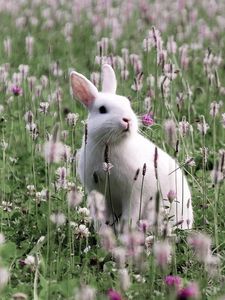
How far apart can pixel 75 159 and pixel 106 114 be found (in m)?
0.68

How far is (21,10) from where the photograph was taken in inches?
516

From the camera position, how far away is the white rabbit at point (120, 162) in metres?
5.05

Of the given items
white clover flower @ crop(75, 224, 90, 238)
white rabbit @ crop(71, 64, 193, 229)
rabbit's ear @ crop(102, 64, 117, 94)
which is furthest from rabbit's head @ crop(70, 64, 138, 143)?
white clover flower @ crop(75, 224, 90, 238)

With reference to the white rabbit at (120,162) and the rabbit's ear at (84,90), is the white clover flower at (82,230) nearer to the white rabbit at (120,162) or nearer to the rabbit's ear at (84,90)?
the white rabbit at (120,162)

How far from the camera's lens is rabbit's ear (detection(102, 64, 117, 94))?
5562 mm

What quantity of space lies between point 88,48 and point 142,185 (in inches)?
258

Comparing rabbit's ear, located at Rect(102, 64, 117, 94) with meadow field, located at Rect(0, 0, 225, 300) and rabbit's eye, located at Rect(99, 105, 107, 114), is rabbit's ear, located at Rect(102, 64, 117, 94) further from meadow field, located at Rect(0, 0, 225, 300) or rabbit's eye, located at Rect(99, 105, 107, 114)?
rabbit's eye, located at Rect(99, 105, 107, 114)

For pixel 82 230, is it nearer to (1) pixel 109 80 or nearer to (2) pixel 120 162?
(2) pixel 120 162

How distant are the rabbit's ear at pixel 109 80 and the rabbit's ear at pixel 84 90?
8.6 inches

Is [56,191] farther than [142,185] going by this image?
Yes

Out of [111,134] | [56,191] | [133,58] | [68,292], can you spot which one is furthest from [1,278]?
[133,58]

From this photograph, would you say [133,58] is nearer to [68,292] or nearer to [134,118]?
[134,118]

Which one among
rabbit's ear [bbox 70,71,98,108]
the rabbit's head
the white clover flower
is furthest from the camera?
rabbit's ear [bbox 70,71,98,108]

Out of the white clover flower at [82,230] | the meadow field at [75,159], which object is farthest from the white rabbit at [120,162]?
the white clover flower at [82,230]
